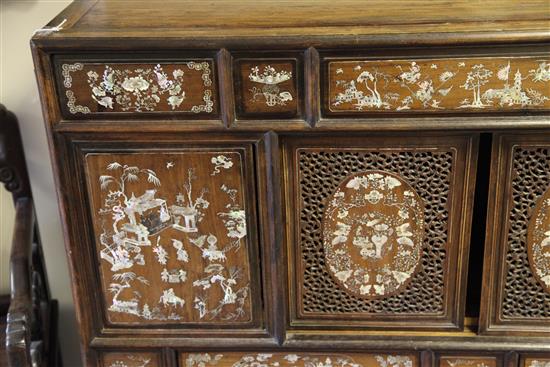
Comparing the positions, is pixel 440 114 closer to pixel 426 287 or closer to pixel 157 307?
pixel 426 287

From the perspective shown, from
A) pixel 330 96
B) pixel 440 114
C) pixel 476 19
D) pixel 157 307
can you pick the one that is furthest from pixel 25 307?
pixel 476 19

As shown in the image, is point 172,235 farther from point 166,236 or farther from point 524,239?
point 524,239

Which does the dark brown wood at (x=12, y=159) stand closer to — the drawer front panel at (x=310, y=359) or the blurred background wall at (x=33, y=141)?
the blurred background wall at (x=33, y=141)

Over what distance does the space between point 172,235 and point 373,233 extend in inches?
15.0

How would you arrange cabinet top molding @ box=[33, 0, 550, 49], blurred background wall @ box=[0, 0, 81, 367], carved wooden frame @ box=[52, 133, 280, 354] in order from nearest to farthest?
cabinet top molding @ box=[33, 0, 550, 49] < carved wooden frame @ box=[52, 133, 280, 354] < blurred background wall @ box=[0, 0, 81, 367]

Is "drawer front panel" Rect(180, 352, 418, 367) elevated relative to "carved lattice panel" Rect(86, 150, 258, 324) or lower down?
lower down

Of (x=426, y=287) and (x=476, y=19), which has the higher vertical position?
(x=476, y=19)

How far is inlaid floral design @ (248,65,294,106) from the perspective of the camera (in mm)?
1278

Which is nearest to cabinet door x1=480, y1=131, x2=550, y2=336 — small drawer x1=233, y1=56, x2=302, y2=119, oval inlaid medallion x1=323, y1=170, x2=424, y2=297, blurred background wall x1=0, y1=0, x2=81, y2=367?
oval inlaid medallion x1=323, y1=170, x2=424, y2=297

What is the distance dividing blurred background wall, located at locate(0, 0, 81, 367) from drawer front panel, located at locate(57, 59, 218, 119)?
0.47 meters

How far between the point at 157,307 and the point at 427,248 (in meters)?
0.54

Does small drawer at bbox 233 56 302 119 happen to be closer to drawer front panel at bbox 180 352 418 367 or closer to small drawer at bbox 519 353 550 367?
drawer front panel at bbox 180 352 418 367

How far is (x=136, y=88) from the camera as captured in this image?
1.29 m

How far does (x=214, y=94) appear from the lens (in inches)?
51.0
